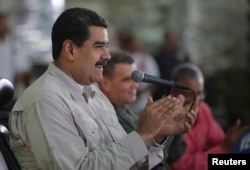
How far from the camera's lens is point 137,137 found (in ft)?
10.2

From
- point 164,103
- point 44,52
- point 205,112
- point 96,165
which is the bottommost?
point 44,52

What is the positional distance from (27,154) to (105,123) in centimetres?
41

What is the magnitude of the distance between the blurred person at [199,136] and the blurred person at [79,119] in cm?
99

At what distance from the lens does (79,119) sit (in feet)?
10.5

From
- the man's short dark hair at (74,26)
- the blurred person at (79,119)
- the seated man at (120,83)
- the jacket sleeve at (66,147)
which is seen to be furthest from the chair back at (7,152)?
the seated man at (120,83)


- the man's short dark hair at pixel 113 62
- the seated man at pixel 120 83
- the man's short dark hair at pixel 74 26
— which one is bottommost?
the seated man at pixel 120 83

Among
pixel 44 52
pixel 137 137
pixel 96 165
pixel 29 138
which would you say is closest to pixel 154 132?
pixel 137 137

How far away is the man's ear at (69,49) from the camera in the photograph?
3.28m

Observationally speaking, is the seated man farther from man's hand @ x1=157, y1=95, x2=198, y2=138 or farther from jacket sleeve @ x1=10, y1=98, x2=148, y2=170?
jacket sleeve @ x1=10, y1=98, x2=148, y2=170

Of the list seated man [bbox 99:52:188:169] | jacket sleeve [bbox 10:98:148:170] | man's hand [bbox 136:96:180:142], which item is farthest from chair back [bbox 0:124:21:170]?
seated man [bbox 99:52:188:169]

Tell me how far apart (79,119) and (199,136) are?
1.79 meters

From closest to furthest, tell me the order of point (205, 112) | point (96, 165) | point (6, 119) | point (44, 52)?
point (96, 165), point (6, 119), point (205, 112), point (44, 52)

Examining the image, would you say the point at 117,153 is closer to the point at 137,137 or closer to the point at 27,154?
the point at 137,137

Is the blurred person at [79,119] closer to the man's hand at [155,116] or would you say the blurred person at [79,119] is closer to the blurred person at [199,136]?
the man's hand at [155,116]
